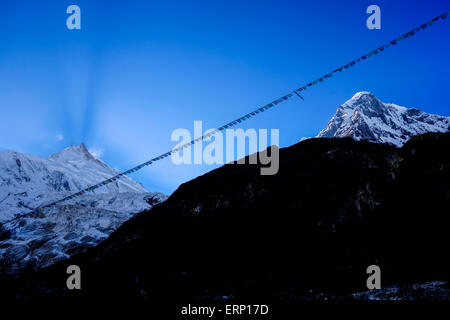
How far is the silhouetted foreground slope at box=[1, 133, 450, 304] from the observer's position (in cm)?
2609

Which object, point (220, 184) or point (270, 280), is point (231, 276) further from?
point (220, 184)

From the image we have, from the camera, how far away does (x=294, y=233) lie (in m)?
32.4

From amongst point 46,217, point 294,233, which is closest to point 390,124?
point 294,233

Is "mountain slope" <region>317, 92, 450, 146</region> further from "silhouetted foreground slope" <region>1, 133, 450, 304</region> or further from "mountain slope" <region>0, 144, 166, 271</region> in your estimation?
"silhouetted foreground slope" <region>1, 133, 450, 304</region>

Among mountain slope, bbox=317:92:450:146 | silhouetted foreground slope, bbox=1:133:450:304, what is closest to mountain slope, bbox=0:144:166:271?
silhouetted foreground slope, bbox=1:133:450:304

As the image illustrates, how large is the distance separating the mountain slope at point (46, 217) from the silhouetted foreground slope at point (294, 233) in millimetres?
34469

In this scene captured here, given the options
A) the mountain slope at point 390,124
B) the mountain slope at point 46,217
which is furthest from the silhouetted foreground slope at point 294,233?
the mountain slope at point 390,124

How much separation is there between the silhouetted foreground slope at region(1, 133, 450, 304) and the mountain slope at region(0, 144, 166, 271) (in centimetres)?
3447

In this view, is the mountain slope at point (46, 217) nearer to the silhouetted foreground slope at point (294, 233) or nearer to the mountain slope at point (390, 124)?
the silhouetted foreground slope at point (294, 233)

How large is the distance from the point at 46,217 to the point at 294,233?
10309 cm
